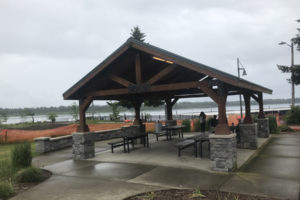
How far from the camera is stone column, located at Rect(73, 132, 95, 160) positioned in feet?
29.1

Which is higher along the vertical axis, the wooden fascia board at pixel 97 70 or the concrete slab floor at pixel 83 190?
the wooden fascia board at pixel 97 70

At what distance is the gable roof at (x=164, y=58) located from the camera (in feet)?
20.6

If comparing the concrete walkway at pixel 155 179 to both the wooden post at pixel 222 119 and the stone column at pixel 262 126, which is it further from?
the stone column at pixel 262 126

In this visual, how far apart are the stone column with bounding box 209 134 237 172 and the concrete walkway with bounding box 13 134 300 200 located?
0.91 ft

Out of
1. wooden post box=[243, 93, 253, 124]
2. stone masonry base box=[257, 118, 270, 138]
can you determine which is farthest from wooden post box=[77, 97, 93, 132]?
stone masonry base box=[257, 118, 270, 138]

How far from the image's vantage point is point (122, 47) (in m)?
7.91

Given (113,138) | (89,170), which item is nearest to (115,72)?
(89,170)

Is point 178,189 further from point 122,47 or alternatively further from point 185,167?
point 122,47

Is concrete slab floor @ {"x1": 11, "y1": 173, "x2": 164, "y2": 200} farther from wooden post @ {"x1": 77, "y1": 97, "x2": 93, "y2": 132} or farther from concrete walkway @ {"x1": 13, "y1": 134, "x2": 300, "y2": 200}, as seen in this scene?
wooden post @ {"x1": 77, "y1": 97, "x2": 93, "y2": 132}

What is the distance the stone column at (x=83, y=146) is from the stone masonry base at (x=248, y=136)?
21.6 feet

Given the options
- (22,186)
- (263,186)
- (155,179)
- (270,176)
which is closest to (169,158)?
(155,179)

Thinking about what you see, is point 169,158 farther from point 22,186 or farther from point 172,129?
point 22,186

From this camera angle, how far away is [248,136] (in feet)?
31.3

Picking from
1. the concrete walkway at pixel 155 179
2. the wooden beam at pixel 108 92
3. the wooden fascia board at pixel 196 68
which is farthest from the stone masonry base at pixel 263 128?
the wooden beam at pixel 108 92
